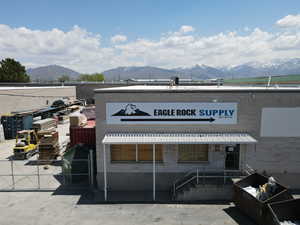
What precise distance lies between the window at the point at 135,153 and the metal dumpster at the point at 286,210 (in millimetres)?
6520

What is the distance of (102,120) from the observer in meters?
13.6

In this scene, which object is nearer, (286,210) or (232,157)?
(286,210)

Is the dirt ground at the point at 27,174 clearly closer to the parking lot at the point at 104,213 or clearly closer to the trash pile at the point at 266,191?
the parking lot at the point at 104,213

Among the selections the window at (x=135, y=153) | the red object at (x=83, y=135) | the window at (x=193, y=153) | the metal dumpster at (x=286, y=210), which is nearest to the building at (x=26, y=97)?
the red object at (x=83, y=135)

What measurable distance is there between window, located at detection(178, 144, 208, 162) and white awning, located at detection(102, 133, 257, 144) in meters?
1.01

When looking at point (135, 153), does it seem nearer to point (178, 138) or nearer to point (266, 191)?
point (178, 138)

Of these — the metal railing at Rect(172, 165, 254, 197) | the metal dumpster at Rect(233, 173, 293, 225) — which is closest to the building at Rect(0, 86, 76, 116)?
the metal railing at Rect(172, 165, 254, 197)

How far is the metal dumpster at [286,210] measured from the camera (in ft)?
32.7

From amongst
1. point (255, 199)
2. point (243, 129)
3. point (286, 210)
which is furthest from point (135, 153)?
point (286, 210)

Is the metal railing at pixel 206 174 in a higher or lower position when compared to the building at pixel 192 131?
lower

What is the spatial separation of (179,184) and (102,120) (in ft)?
20.3

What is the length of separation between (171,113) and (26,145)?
1515 centimetres

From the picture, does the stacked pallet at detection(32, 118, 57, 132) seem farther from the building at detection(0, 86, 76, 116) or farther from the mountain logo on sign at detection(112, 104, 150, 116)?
the mountain logo on sign at detection(112, 104, 150, 116)

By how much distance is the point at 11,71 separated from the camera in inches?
2960
